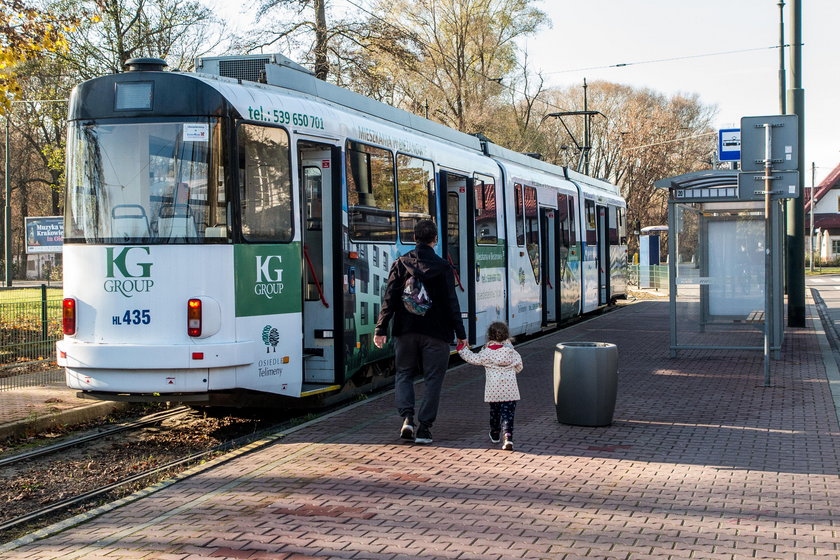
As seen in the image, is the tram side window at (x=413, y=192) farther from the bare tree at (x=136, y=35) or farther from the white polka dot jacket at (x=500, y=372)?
the bare tree at (x=136, y=35)

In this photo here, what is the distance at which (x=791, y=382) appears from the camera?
12445 mm

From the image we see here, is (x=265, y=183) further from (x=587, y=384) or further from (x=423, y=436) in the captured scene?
(x=587, y=384)

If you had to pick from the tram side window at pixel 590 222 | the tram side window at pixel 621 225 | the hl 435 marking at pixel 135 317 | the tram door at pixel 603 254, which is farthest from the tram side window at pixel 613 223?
the hl 435 marking at pixel 135 317

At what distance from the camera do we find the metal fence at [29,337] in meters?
13.4

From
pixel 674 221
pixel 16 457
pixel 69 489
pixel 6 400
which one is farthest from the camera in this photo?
pixel 674 221

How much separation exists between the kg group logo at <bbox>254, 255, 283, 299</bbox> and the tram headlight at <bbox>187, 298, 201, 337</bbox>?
0.60 metres

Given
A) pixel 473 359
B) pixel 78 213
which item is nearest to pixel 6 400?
pixel 78 213

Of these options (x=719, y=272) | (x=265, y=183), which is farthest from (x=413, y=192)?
(x=719, y=272)

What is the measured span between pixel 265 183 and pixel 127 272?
1.49 meters

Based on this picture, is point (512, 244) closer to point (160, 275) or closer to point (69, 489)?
point (160, 275)

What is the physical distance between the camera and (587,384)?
9.27m

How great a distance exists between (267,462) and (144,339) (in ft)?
5.59

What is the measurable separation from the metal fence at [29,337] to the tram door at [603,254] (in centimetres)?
1414

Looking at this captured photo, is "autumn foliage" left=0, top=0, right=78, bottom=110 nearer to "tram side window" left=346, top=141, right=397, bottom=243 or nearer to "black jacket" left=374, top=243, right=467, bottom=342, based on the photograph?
"tram side window" left=346, top=141, right=397, bottom=243
